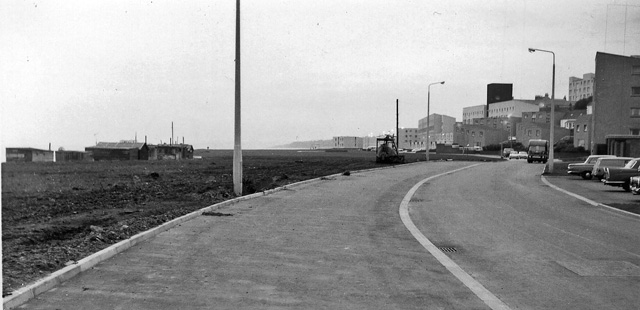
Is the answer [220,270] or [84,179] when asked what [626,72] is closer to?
[84,179]

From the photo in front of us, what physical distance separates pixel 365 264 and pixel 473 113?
161 metres

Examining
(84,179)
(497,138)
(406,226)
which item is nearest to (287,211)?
(406,226)

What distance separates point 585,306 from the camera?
20.0 ft

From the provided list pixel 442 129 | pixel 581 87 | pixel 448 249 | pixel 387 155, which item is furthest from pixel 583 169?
pixel 581 87

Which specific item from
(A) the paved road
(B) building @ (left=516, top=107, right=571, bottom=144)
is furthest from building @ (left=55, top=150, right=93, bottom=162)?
(B) building @ (left=516, top=107, right=571, bottom=144)

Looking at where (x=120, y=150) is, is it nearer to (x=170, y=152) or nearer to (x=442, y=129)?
(x=170, y=152)

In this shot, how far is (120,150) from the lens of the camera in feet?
197

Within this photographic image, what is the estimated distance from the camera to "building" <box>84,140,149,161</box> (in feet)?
193

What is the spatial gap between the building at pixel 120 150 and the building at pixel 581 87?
121m

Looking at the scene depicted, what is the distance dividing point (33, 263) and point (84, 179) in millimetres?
22067

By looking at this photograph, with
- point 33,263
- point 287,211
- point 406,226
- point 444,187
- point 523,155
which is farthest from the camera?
point 523,155

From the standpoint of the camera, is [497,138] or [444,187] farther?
[497,138]

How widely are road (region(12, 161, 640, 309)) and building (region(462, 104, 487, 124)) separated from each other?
144069 millimetres

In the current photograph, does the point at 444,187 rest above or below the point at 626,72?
below
